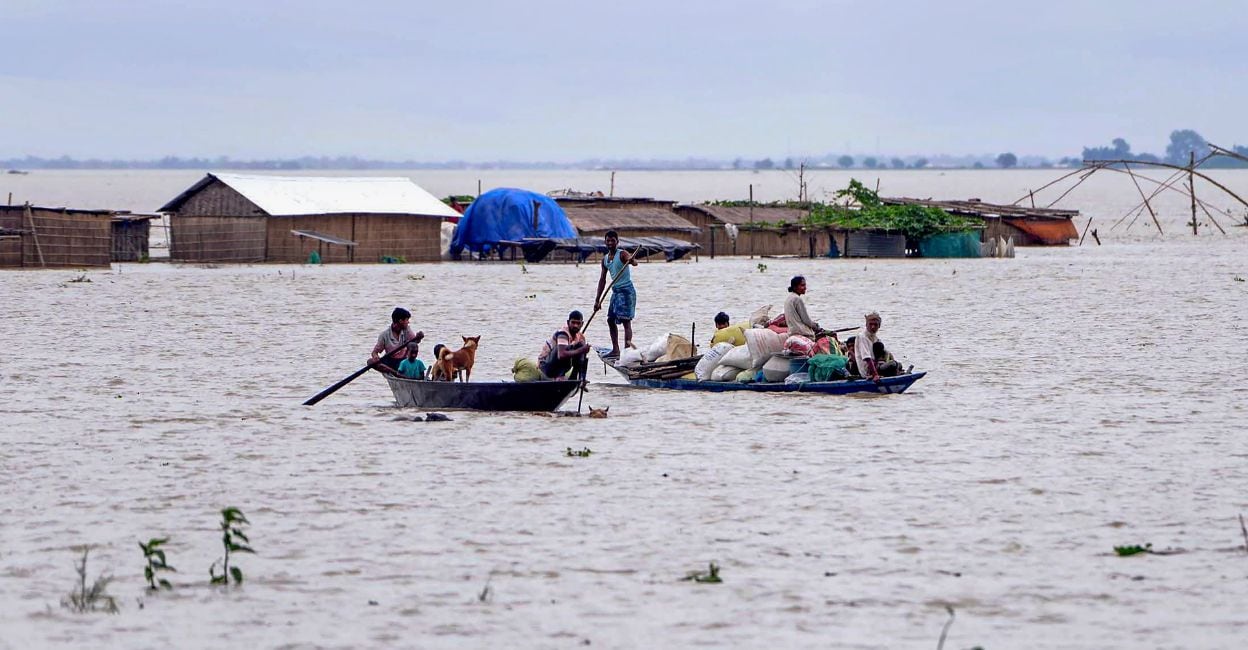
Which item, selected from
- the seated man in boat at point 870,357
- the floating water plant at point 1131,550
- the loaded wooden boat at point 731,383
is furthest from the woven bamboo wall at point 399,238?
the floating water plant at point 1131,550

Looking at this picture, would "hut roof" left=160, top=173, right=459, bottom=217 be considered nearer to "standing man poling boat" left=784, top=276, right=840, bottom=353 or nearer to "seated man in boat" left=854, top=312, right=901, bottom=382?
"standing man poling boat" left=784, top=276, right=840, bottom=353

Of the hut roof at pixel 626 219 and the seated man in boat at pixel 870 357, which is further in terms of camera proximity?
the hut roof at pixel 626 219

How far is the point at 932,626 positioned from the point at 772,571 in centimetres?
109

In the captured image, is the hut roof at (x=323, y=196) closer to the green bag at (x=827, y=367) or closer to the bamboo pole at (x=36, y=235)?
the bamboo pole at (x=36, y=235)

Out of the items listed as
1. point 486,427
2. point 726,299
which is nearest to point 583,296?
point 726,299

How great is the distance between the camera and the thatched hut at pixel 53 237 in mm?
31281

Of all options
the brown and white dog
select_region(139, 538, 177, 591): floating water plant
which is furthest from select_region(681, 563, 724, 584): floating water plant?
the brown and white dog

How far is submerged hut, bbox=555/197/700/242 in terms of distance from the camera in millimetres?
41625

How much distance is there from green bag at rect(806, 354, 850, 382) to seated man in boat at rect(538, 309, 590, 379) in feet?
6.70

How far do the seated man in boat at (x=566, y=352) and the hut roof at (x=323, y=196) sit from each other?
23964 mm

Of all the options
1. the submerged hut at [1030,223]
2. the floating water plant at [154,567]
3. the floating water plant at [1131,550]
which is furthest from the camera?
the submerged hut at [1030,223]

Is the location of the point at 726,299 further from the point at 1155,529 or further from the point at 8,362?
the point at 1155,529

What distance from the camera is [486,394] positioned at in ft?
40.5

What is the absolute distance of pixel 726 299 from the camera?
26.2m
